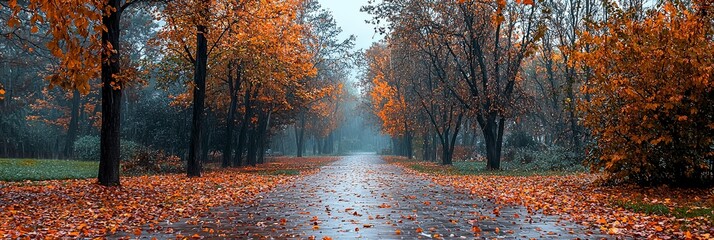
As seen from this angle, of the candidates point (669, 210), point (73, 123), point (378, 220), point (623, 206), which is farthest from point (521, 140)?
point (378, 220)

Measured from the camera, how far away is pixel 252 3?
20.8m

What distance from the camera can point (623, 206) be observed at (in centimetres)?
1170

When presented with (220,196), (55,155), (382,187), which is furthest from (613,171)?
(55,155)

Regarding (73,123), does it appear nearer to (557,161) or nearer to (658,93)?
(557,161)

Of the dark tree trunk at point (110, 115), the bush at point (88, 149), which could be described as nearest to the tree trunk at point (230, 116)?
the bush at point (88, 149)

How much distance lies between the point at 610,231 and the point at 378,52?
43287 millimetres

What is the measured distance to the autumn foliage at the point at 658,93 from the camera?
1358cm

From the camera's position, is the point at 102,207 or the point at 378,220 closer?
the point at 378,220

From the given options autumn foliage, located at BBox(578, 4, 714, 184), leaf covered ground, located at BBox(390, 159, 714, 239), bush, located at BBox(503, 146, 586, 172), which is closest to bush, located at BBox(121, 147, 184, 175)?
leaf covered ground, located at BBox(390, 159, 714, 239)

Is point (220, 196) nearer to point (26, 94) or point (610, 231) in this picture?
point (610, 231)

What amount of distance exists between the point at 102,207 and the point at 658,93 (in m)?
11.7

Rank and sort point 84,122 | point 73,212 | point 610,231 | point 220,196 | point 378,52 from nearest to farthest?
point 610,231 → point 73,212 → point 220,196 → point 378,52 → point 84,122

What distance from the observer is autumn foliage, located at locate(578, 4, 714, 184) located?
44.5 ft

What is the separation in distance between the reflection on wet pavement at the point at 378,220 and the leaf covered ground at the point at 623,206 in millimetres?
583
